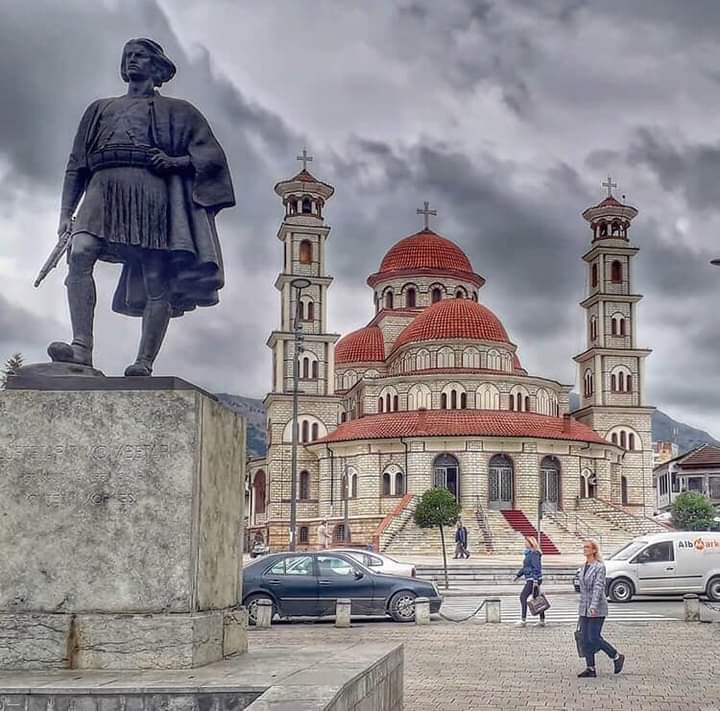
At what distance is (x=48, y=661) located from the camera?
20.1 ft

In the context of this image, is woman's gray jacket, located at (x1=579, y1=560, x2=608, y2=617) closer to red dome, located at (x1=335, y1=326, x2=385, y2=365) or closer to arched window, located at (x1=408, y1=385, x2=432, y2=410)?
arched window, located at (x1=408, y1=385, x2=432, y2=410)

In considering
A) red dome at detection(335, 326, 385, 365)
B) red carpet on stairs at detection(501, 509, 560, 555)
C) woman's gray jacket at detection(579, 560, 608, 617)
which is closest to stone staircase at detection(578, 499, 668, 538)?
red carpet on stairs at detection(501, 509, 560, 555)

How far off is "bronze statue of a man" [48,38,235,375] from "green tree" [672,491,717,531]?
49080 millimetres

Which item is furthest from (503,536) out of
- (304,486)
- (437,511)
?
(304,486)

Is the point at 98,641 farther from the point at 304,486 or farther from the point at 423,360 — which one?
the point at 423,360

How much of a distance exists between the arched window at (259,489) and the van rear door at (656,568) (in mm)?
46437

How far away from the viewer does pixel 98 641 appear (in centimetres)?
616

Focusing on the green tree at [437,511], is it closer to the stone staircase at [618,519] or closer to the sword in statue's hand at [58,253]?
the stone staircase at [618,519]

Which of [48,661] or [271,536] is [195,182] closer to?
[48,661]

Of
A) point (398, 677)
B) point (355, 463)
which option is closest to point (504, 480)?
point (355, 463)

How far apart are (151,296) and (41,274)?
29.4 inches

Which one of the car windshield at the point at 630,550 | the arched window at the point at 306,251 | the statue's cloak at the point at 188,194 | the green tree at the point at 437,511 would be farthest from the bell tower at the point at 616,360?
the statue's cloak at the point at 188,194

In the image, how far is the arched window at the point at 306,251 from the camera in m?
68.6

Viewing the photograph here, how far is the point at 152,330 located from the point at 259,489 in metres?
67.2
